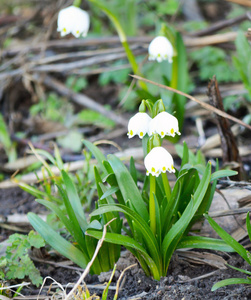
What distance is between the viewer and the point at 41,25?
4.35 meters

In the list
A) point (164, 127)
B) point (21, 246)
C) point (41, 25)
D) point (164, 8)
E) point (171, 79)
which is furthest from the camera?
point (41, 25)

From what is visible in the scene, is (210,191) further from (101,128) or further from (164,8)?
(164,8)

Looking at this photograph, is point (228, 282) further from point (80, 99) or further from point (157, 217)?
point (80, 99)

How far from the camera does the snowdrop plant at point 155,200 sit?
1.37 metres

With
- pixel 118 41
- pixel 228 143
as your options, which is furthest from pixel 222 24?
pixel 228 143

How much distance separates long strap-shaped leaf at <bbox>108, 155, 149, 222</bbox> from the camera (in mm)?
1533

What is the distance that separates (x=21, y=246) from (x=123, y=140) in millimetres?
1459

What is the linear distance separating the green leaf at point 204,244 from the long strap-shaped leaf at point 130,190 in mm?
176

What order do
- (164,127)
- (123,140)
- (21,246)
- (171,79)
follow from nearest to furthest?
(164,127)
(21,246)
(171,79)
(123,140)

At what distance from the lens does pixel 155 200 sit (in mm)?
1444

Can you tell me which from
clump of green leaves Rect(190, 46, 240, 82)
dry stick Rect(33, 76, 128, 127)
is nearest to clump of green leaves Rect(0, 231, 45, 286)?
dry stick Rect(33, 76, 128, 127)

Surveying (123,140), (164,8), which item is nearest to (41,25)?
(164,8)

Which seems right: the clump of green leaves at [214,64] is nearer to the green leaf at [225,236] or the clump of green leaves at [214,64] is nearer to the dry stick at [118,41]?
the dry stick at [118,41]

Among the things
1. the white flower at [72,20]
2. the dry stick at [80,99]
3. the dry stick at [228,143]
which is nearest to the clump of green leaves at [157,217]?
the dry stick at [228,143]
